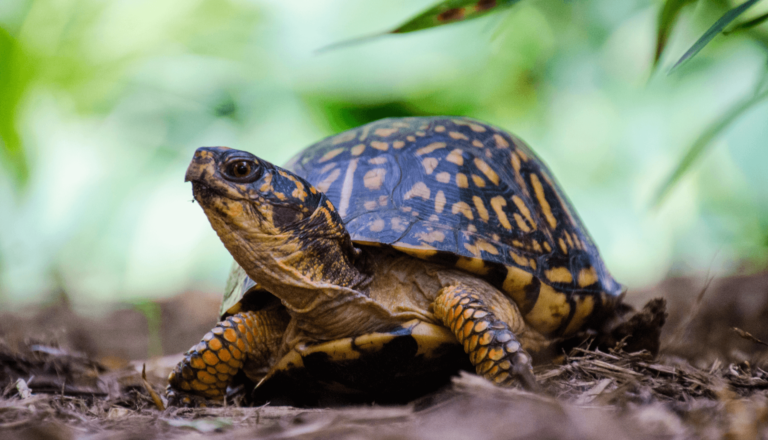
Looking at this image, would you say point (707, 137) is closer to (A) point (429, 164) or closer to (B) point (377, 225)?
(A) point (429, 164)

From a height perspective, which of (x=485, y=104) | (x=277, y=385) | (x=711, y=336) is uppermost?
(x=485, y=104)

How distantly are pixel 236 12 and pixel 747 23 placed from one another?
671 cm

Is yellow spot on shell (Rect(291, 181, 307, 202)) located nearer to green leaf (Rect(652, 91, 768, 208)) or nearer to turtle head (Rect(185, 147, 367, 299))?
turtle head (Rect(185, 147, 367, 299))

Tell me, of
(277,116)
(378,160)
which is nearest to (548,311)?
(378,160)

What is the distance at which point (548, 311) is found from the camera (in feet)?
7.04

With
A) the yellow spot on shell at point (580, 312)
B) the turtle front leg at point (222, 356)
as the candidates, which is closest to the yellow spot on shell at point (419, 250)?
the turtle front leg at point (222, 356)

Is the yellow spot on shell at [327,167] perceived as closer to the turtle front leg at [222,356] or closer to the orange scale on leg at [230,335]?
the turtle front leg at [222,356]

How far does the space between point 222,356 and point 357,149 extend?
1131mm

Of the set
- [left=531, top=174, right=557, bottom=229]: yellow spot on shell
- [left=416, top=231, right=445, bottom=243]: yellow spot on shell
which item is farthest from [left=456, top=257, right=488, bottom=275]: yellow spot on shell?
[left=531, top=174, right=557, bottom=229]: yellow spot on shell

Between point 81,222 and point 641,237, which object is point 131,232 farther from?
point 641,237

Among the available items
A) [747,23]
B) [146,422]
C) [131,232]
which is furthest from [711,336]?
[131,232]

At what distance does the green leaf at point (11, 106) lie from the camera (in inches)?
232

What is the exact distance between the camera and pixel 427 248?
1.85 metres

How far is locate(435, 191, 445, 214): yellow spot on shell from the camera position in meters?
2.02
